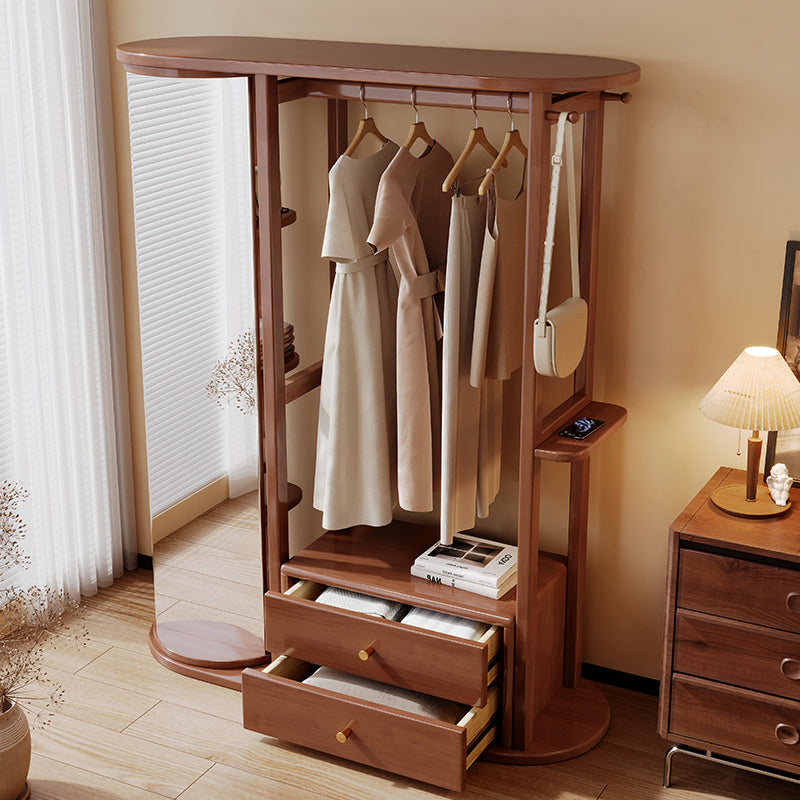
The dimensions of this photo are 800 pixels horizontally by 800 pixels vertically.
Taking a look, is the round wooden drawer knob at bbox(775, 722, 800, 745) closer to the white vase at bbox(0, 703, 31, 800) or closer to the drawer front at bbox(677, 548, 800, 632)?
the drawer front at bbox(677, 548, 800, 632)

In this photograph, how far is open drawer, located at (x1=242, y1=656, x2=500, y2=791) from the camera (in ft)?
8.07

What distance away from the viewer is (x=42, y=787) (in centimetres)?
256

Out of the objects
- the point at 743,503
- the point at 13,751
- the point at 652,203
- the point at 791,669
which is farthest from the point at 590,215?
the point at 13,751

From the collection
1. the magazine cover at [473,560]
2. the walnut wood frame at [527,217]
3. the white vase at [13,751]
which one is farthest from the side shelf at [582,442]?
the white vase at [13,751]

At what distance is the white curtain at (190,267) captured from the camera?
264cm

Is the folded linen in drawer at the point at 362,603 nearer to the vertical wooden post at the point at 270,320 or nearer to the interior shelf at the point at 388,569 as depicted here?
the interior shelf at the point at 388,569

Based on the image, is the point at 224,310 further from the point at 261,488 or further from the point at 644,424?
the point at 644,424

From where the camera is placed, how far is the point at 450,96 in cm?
232

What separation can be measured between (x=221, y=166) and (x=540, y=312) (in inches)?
34.5

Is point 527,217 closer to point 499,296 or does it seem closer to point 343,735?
point 499,296

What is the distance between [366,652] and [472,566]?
0.32 metres

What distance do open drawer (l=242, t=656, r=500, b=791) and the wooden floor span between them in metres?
0.07

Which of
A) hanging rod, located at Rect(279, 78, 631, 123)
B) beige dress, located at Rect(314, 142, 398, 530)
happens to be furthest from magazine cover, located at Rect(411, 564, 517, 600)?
hanging rod, located at Rect(279, 78, 631, 123)

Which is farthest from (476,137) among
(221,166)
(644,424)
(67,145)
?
(67,145)
